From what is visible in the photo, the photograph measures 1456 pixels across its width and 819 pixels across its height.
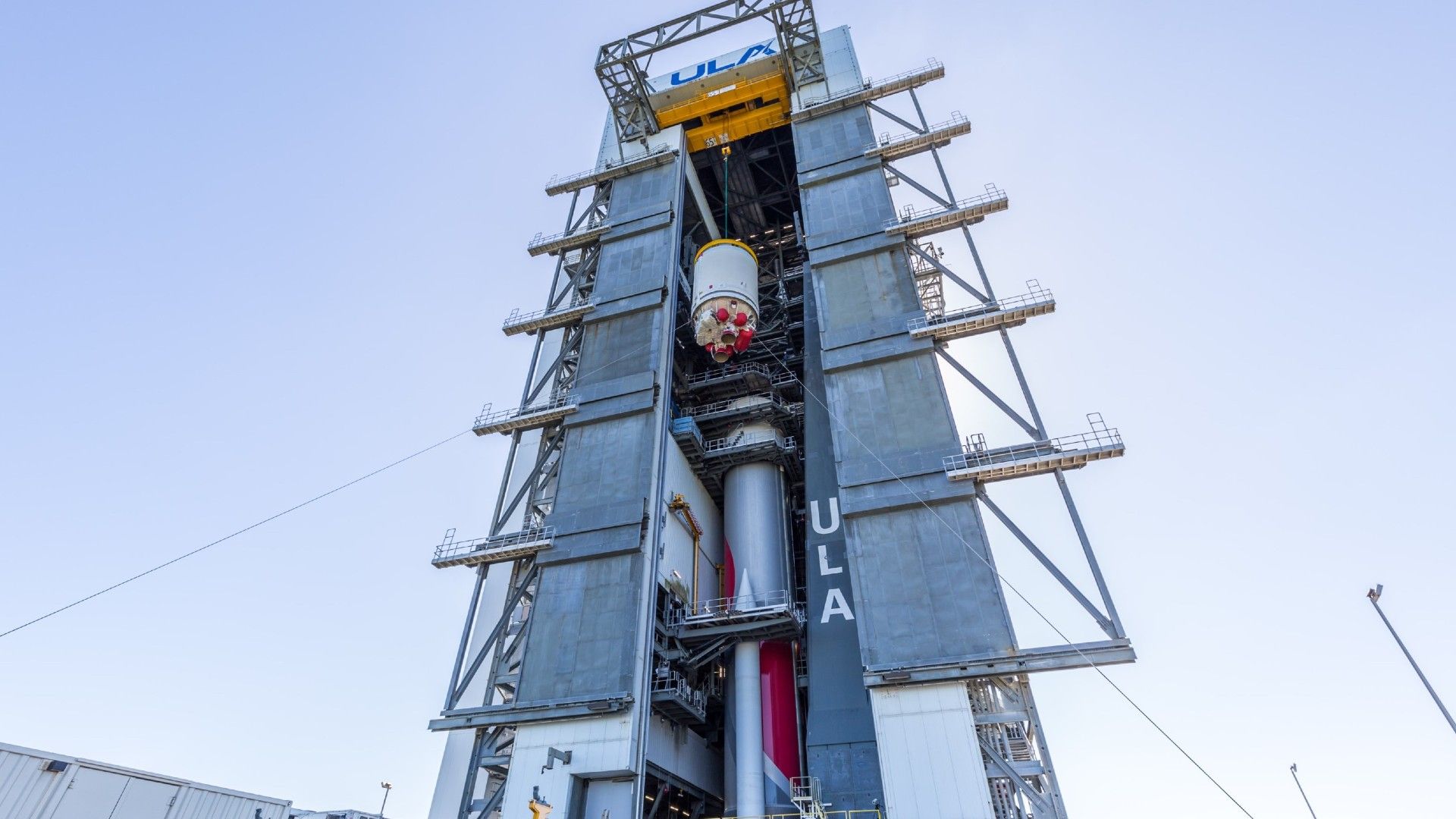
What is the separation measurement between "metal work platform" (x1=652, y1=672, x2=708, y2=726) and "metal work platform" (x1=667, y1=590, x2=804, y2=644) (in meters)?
1.80

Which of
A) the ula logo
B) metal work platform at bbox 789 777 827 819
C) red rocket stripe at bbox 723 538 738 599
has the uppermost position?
the ula logo

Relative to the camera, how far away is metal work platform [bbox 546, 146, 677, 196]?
39750 mm

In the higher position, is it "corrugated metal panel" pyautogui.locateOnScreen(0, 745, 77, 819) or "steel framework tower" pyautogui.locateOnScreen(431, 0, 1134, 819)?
"steel framework tower" pyautogui.locateOnScreen(431, 0, 1134, 819)

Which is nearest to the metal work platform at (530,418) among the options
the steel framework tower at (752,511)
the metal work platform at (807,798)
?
the steel framework tower at (752,511)

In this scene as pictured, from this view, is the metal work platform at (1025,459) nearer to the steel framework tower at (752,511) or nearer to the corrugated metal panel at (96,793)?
the steel framework tower at (752,511)

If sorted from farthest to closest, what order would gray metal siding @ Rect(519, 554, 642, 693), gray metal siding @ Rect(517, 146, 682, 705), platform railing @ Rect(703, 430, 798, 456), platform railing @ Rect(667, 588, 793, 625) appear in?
platform railing @ Rect(703, 430, 798, 456), platform railing @ Rect(667, 588, 793, 625), gray metal siding @ Rect(517, 146, 682, 705), gray metal siding @ Rect(519, 554, 642, 693)

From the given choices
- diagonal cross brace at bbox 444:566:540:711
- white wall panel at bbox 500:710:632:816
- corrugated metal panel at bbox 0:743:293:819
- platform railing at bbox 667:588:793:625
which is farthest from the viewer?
platform railing at bbox 667:588:793:625

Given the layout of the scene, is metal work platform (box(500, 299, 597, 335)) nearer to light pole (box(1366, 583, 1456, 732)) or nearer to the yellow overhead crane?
the yellow overhead crane

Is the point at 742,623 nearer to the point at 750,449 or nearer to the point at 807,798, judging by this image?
the point at 807,798

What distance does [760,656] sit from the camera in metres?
29.8

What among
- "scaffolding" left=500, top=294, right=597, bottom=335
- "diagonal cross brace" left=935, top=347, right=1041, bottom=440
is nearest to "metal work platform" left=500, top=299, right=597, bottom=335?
"scaffolding" left=500, top=294, right=597, bottom=335

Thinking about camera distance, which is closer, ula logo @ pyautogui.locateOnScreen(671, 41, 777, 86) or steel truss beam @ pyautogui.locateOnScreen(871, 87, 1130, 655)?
steel truss beam @ pyautogui.locateOnScreen(871, 87, 1130, 655)

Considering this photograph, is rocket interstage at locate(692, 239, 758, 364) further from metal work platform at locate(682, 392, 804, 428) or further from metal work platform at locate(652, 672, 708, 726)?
metal work platform at locate(652, 672, 708, 726)

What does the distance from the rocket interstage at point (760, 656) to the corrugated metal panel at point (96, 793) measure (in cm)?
1610
